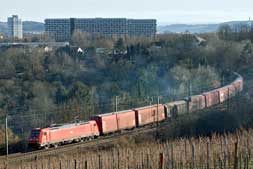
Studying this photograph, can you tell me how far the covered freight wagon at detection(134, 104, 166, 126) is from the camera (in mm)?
27250

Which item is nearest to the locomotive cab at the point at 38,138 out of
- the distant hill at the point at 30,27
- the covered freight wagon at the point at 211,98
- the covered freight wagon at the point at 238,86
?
the covered freight wagon at the point at 211,98

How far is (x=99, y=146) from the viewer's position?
73.8ft

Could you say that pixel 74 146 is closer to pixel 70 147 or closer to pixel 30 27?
pixel 70 147

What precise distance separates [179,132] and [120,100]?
30.9 ft

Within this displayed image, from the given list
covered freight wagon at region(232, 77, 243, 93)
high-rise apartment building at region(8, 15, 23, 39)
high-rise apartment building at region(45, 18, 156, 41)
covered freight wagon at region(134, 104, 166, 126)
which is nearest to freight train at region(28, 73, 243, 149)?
covered freight wagon at region(134, 104, 166, 126)

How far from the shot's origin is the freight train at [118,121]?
22.6 meters

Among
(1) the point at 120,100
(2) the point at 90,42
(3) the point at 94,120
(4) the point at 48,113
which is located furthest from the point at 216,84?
(2) the point at 90,42

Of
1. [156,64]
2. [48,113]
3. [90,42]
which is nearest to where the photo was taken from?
[48,113]

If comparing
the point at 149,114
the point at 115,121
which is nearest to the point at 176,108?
the point at 149,114

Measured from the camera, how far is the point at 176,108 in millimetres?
29250

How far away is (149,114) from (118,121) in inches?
94.1

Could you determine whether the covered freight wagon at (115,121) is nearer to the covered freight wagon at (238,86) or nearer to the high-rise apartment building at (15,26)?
the covered freight wagon at (238,86)

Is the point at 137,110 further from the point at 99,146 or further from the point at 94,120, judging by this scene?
the point at 99,146

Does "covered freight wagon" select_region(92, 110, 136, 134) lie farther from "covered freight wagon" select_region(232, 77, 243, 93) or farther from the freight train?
"covered freight wagon" select_region(232, 77, 243, 93)
